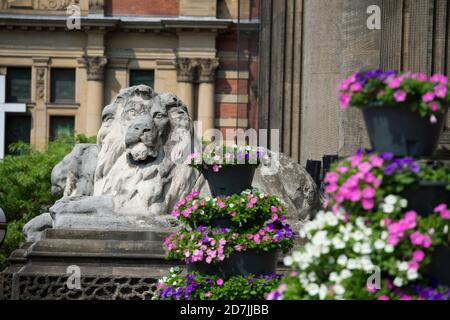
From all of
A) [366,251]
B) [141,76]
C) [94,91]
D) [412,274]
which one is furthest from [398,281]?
[141,76]

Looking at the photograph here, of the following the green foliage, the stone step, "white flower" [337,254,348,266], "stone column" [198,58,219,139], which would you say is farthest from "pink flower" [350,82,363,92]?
"stone column" [198,58,219,139]

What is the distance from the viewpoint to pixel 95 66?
5338 cm

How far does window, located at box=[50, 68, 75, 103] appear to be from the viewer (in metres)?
54.2

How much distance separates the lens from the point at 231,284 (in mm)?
10633

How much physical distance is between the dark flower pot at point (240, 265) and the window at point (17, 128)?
142 feet

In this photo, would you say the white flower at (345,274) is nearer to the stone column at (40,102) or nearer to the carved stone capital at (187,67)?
the carved stone capital at (187,67)

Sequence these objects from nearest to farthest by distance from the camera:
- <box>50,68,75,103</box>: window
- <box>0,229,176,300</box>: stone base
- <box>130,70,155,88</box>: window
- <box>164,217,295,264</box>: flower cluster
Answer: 1. <box>164,217,295,264</box>: flower cluster
2. <box>0,229,176,300</box>: stone base
3. <box>50,68,75,103</box>: window
4. <box>130,70,155,88</box>: window

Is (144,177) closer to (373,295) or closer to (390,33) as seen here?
(390,33)

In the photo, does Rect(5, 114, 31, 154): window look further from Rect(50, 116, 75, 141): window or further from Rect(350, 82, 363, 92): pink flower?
Rect(350, 82, 363, 92): pink flower

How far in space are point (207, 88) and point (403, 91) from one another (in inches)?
1807

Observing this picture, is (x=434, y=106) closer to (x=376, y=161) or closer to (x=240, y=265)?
(x=376, y=161)

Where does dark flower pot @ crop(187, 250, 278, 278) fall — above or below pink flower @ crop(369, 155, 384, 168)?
below

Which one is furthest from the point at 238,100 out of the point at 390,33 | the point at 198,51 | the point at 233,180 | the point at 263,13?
the point at 233,180

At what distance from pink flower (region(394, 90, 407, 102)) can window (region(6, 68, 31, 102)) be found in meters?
47.3
